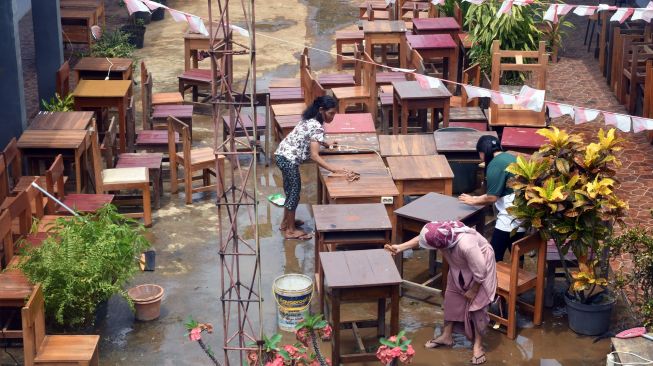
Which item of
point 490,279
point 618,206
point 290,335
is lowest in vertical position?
point 290,335

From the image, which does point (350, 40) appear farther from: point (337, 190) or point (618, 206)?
point (618, 206)

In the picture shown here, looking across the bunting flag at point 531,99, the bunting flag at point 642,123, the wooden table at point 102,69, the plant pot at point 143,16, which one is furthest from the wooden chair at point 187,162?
the plant pot at point 143,16

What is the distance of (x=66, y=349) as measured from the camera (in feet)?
26.2

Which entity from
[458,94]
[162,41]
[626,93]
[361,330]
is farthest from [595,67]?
[361,330]

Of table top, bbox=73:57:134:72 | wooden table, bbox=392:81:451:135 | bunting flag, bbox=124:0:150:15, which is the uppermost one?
bunting flag, bbox=124:0:150:15

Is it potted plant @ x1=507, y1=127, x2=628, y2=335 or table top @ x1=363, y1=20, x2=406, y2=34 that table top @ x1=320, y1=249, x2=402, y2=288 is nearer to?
potted plant @ x1=507, y1=127, x2=628, y2=335

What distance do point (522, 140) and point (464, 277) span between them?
3.58 meters

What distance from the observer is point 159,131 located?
1328cm

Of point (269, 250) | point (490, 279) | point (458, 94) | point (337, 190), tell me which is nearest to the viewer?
point (490, 279)

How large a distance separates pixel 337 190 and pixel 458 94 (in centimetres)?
597

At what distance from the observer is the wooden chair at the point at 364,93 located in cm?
1411

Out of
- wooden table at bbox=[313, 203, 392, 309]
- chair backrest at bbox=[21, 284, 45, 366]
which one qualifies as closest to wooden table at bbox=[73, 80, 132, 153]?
wooden table at bbox=[313, 203, 392, 309]

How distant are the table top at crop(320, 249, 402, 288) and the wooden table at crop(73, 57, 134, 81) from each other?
6857 mm

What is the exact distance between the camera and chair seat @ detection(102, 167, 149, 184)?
444 inches
